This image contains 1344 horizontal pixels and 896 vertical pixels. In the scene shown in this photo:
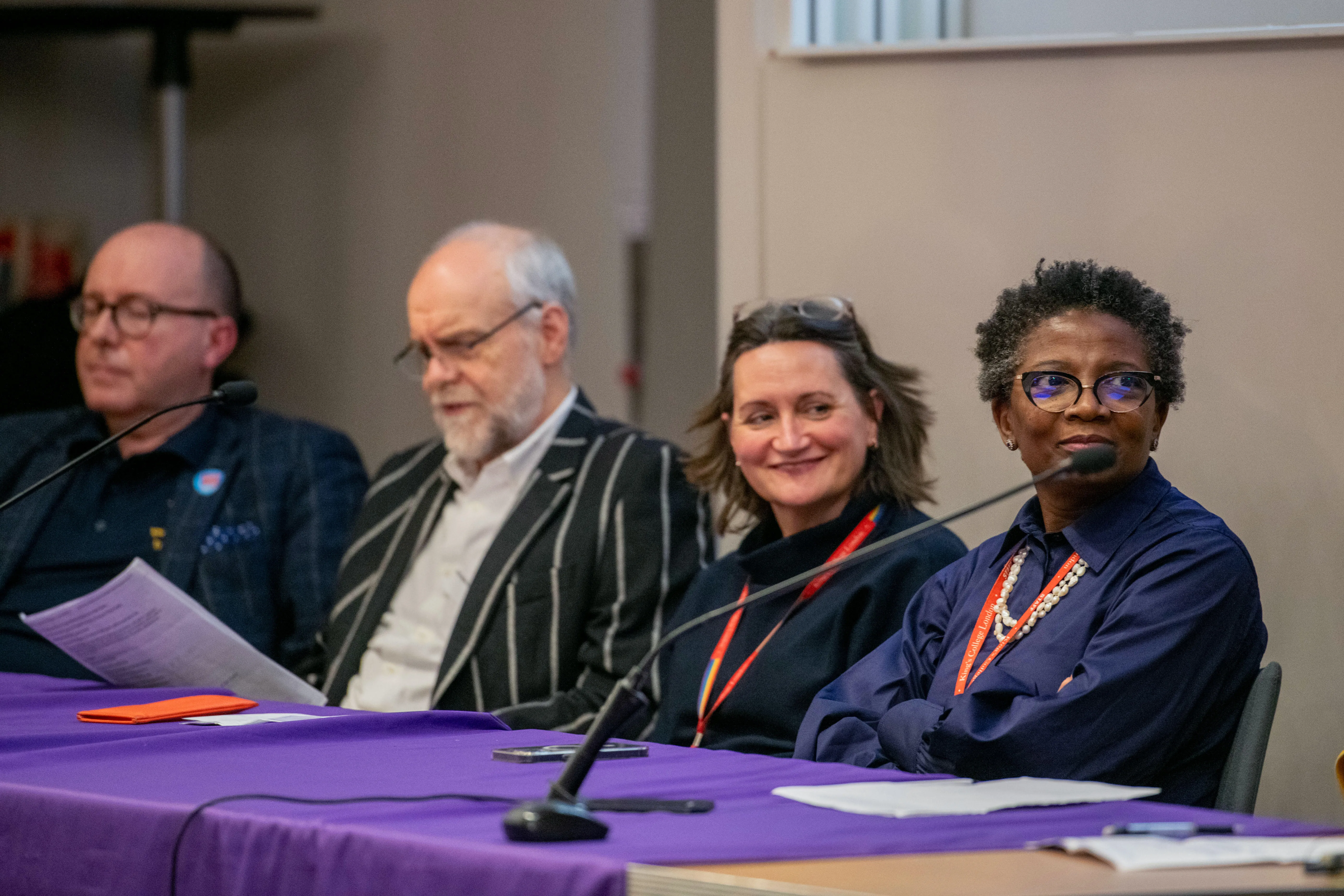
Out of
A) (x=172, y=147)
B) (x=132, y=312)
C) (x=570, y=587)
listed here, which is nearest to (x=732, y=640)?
(x=570, y=587)

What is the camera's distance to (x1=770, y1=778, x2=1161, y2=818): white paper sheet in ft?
5.06

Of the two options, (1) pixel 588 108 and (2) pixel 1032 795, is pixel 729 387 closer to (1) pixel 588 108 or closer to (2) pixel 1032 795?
(2) pixel 1032 795

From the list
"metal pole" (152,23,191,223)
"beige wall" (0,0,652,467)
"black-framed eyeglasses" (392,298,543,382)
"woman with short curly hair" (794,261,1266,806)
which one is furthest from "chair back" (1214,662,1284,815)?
"metal pole" (152,23,191,223)

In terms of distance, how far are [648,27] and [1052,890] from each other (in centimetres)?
417

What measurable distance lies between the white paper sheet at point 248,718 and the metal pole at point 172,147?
3.30m

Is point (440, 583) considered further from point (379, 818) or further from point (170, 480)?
point (379, 818)

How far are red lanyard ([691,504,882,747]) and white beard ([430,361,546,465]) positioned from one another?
80 cm

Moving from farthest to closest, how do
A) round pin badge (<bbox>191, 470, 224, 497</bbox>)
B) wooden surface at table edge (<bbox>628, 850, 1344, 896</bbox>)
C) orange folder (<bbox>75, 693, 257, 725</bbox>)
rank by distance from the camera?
1. round pin badge (<bbox>191, 470, 224, 497</bbox>)
2. orange folder (<bbox>75, 693, 257, 725</bbox>)
3. wooden surface at table edge (<bbox>628, 850, 1344, 896</bbox>)

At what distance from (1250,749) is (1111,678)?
8.4 inches

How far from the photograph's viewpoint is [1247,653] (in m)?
2.11

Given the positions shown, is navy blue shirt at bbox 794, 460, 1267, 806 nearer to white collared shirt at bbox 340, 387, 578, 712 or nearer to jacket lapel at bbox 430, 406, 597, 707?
jacket lapel at bbox 430, 406, 597, 707

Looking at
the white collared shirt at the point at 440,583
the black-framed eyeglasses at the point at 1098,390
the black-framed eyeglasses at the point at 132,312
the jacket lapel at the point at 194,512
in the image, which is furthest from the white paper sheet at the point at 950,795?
the black-framed eyeglasses at the point at 132,312

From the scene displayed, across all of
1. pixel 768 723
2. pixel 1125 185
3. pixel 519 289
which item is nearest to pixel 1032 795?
pixel 768 723

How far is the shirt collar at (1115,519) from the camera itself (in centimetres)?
216
